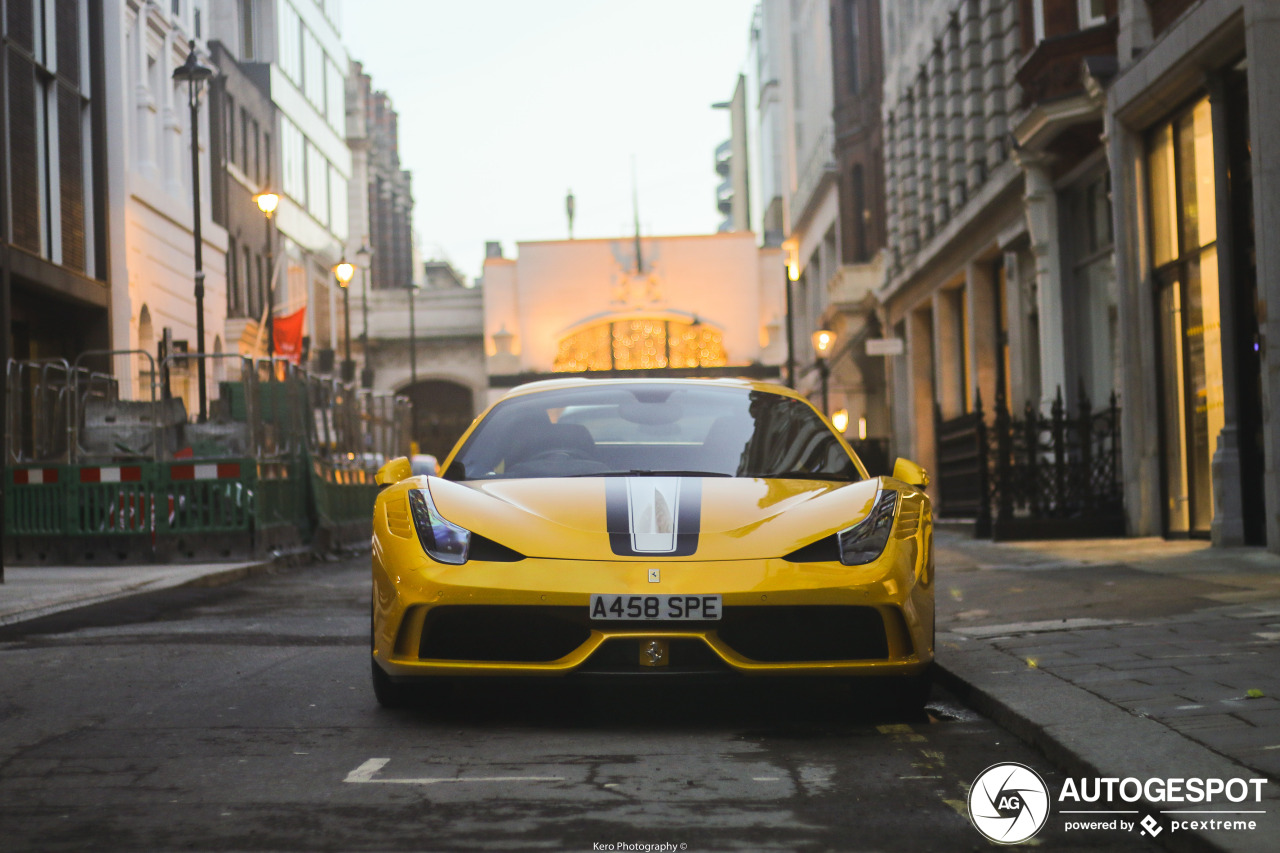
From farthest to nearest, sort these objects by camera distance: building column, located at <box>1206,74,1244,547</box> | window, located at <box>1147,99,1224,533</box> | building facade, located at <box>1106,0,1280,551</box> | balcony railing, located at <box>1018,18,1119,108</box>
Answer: balcony railing, located at <box>1018,18,1119,108</box>, window, located at <box>1147,99,1224,533</box>, building column, located at <box>1206,74,1244,547</box>, building facade, located at <box>1106,0,1280,551</box>

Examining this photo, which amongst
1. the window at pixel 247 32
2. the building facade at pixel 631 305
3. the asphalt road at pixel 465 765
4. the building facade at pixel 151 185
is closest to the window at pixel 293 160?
the window at pixel 247 32

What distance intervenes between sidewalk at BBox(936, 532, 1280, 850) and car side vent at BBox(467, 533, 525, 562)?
6.13 ft

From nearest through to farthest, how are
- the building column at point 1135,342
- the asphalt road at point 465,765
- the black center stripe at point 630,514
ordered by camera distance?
the asphalt road at point 465,765 → the black center stripe at point 630,514 → the building column at point 1135,342

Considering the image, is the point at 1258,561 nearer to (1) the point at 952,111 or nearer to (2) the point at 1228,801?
(2) the point at 1228,801

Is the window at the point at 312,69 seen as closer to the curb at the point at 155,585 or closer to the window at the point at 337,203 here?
the window at the point at 337,203

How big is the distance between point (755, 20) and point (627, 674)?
245 feet

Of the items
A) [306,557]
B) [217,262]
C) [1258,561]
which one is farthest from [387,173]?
[1258,561]

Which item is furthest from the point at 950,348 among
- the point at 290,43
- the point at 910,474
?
the point at 290,43

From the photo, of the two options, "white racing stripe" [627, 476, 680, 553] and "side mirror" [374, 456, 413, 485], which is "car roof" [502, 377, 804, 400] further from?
"white racing stripe" [627, 476, 680, 553]

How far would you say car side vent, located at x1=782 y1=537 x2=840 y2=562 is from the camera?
567 centimetres

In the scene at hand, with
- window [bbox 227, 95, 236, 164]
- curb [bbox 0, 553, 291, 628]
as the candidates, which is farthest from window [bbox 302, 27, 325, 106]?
curb [bbox 0, 553, 291, 628]

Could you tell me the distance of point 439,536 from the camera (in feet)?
19.1

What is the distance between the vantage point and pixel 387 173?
373ft

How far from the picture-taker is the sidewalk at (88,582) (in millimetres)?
11383
